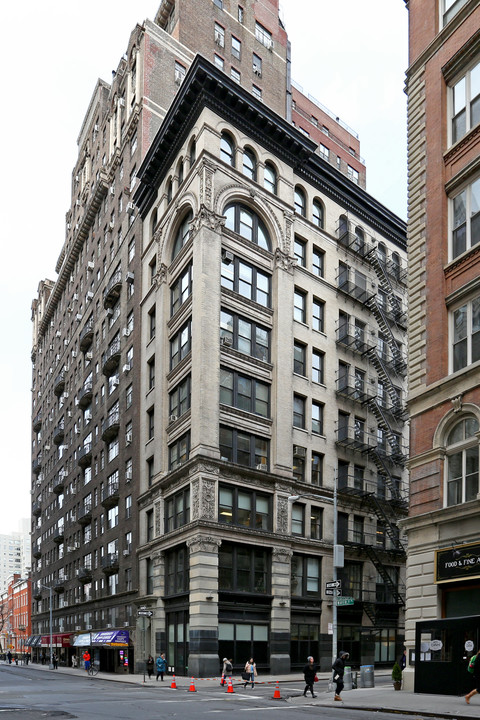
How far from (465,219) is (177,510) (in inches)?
1003

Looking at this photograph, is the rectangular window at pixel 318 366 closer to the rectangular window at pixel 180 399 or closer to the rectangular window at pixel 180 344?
the rectangular window at pixel 180 344

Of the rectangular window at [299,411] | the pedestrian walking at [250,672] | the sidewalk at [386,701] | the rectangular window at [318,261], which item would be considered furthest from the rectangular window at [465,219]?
the rectangular window at [318,261]

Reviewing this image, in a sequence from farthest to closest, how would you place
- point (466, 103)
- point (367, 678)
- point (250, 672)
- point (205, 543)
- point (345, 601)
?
point (205, 543) → point (250, 672) → point (345, 601) → point (367, 678) → point (466, 103)

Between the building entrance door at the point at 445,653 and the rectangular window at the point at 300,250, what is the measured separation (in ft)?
105

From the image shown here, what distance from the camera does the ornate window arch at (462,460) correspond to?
2397cm

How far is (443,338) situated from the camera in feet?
85.7

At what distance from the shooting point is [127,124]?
214 feet

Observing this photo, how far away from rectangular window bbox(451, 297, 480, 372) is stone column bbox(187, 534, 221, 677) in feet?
63.5

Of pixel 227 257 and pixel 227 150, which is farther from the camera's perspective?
pixel 227 150

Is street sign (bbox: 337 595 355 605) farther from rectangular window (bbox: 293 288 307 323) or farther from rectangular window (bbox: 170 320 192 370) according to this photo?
rectangular window (bbox: 293 288 307 323)

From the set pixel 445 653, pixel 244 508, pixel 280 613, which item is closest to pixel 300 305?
pixel 244 508

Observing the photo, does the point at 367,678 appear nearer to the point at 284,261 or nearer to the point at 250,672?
the point at 250,672

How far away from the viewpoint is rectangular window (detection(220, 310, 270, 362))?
4373cm

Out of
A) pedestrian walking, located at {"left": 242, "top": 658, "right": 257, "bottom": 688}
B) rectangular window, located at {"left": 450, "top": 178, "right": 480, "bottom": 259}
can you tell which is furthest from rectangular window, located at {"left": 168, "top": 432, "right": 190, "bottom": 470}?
rectangular window, located at {"left": 450, "top": 178, "right": 480, "bottom": 259}
